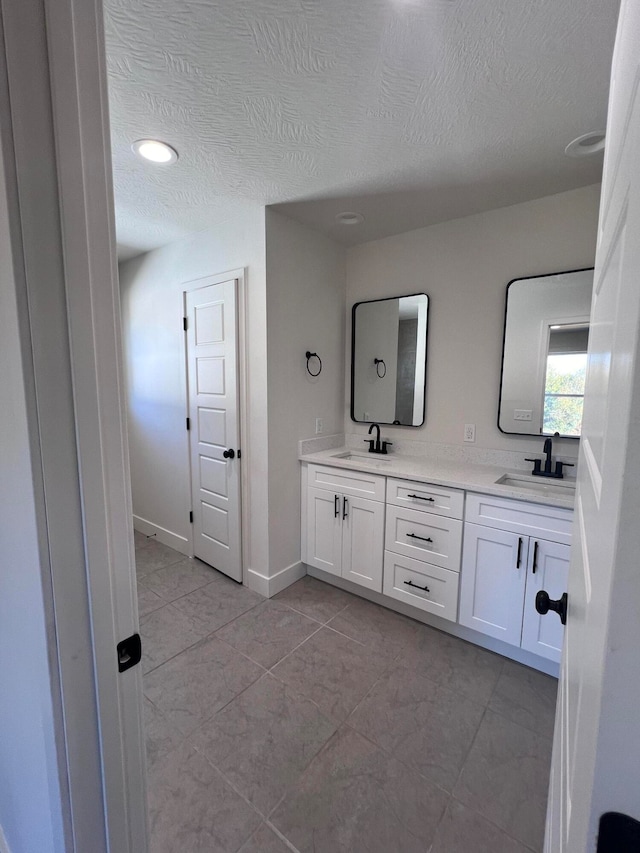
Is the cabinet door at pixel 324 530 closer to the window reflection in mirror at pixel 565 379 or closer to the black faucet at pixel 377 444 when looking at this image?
the black faucet at pixel 377 444

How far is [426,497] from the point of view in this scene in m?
2.06

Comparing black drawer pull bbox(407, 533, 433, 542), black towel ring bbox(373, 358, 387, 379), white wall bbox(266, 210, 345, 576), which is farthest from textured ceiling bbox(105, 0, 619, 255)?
black drawer pull bbox(407, 533, 433, 542)

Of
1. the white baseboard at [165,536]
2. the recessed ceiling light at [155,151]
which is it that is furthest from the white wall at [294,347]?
the white baseboard at [165,536]

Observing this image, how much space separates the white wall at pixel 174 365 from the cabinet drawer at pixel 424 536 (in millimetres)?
851

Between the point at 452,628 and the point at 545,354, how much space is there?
1682 mm

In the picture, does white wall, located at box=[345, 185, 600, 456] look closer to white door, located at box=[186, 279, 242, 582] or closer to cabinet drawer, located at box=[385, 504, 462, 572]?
cabinet drawer, located at box=[385, 504, 462, 572]

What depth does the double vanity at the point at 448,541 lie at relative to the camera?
1738mm

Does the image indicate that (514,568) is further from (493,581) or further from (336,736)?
(336,736)

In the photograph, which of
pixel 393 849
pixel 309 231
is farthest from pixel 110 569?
pixel 309 231

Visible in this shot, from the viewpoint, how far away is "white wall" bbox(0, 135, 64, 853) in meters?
0.54

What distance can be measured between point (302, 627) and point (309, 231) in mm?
2592

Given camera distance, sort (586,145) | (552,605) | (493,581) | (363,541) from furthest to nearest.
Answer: (363,541) < (493,581) < (586,145) < (552,605)

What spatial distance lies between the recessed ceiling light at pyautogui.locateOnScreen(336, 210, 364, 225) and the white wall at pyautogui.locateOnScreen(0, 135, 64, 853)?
217 cm

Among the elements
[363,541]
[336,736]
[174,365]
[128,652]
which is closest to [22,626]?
[128,652]
